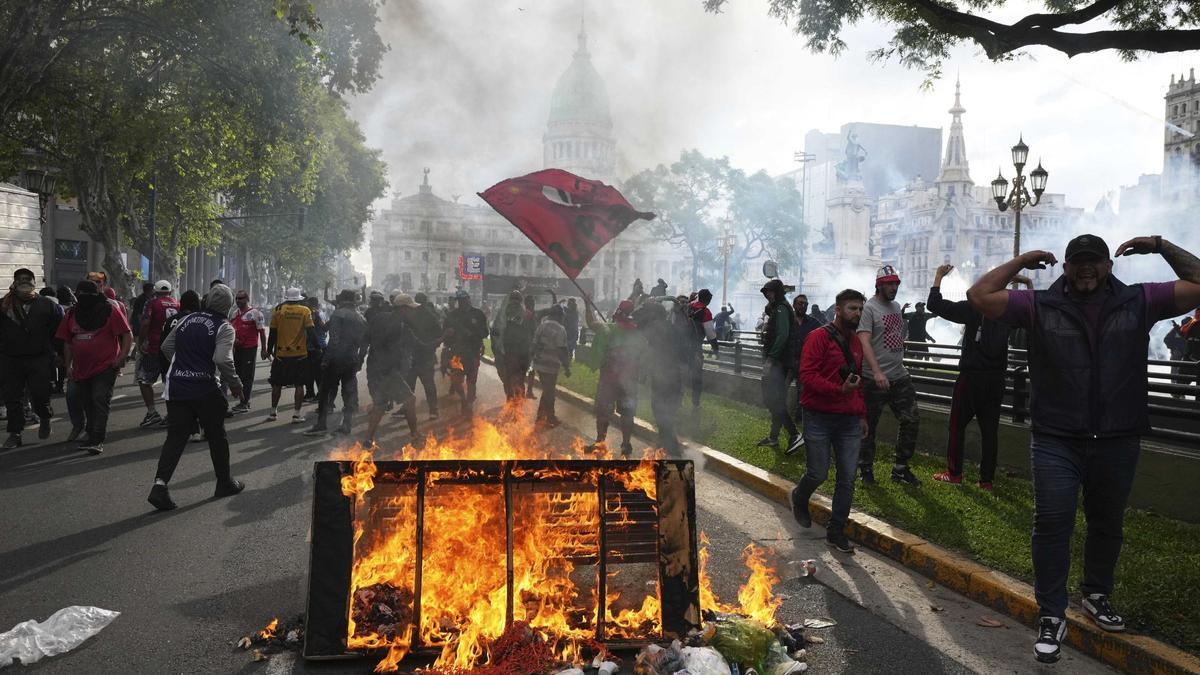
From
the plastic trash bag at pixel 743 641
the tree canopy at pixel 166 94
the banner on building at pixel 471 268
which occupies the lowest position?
the plastic trash bag at pixel 743 641

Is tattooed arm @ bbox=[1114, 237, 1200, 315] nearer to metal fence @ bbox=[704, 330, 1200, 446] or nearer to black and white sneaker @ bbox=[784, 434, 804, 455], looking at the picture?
metal fence @ bbox=[704, 330, 1200, 446]

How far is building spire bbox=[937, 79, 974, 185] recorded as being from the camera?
102 meters

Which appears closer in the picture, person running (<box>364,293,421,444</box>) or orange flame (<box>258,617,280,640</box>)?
orange flame (<box>258,617,280,640</box>)

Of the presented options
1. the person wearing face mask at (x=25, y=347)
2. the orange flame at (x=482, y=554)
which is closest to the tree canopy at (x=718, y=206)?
the person wearing face mask at (x=25, y=347)

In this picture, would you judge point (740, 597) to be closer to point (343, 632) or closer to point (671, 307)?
point (343, 632)

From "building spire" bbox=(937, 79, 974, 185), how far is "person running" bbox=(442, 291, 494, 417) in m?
100

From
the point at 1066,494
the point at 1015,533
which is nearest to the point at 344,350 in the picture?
the point at 1015,533

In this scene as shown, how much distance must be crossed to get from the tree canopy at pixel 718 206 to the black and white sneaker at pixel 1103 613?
143 ft

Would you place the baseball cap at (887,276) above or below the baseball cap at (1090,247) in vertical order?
below

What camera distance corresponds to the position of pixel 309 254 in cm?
4684

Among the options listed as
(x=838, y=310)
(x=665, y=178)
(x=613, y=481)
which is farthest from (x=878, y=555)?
(x=665, y=178)

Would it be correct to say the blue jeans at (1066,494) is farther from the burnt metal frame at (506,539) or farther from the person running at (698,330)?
the person running at (698,330)

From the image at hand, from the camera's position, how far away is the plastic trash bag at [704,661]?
332cm

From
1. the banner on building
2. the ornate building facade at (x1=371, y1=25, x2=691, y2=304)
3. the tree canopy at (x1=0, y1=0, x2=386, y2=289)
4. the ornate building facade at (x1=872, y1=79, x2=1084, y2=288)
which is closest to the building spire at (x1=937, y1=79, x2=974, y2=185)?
the ornate building facade at (x1=872, y1=79, x2=1084, y2=288)
